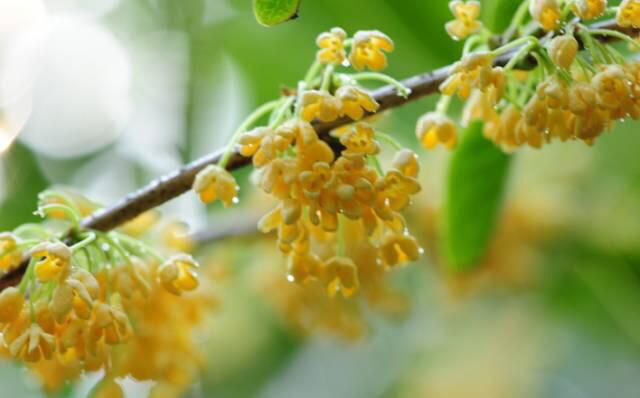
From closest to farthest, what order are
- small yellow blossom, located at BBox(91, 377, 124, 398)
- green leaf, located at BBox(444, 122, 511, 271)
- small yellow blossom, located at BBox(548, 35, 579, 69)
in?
1. small yellow blossom, located at BBox(548, 35, 579, 69)
2. small yellow blossom, located at BBox(91, 377, 124, 398)
3. green leaf, located at BBox(444, 122, 511, 271)

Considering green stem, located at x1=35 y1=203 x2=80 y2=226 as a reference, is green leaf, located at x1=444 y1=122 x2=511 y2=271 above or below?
below

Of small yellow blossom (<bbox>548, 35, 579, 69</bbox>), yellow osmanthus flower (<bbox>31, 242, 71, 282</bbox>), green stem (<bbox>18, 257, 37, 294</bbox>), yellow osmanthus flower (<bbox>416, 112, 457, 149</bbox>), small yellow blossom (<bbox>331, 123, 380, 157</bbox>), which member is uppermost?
small yellow blossom (<bbox>548, 35, 579, 69</bbox>)

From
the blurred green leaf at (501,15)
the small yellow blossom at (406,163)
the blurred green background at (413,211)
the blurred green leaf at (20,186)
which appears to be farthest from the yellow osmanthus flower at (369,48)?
the blurred green leaf at (20,186)

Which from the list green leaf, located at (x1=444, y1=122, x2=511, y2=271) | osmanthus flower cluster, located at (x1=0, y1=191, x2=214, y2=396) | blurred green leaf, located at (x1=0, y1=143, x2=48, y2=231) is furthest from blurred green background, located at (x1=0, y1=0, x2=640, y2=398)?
osmanthus flower cluster, located at (x1=0, y1=191, x2=214, y2=396)

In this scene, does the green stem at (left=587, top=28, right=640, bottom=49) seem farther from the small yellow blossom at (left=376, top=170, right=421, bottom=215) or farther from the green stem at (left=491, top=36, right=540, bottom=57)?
the small yellow blossom at (left=376, top=170, right=421, bottom=215)

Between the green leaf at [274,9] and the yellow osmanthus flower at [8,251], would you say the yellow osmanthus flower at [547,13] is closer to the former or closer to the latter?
the green leaf at [274,9]

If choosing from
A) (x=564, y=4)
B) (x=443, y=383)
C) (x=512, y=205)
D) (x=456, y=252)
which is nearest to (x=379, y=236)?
(x=564, y=4)

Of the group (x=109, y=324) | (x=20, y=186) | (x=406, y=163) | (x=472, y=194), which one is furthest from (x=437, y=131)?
(x=20, y=186)
